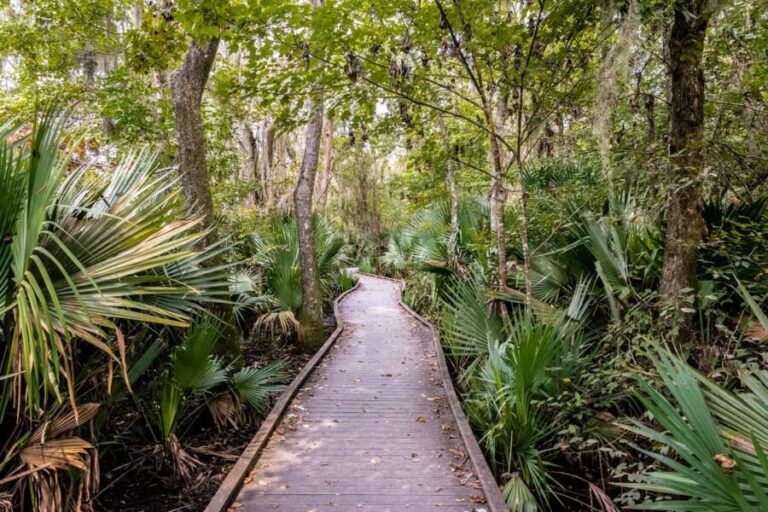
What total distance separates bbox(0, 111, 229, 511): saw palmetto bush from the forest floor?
0.77m

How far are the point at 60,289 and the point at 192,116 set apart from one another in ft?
12.1

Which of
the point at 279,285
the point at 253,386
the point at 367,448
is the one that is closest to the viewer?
the point at 367,448

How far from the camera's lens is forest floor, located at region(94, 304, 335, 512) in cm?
368

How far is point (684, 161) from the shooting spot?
3508mm

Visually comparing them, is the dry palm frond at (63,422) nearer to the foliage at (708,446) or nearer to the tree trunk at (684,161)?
the foliage at (708,446)

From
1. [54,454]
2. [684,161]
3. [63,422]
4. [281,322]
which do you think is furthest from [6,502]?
[281,322]

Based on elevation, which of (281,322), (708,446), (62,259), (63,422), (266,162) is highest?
(266,162)

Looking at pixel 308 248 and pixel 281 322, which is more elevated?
pixel 308 248

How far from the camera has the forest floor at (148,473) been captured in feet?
12.1

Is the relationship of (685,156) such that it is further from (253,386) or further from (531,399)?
(253,386)

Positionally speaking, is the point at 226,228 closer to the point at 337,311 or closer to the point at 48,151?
the point at 337,311

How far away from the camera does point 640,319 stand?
11.8 feet

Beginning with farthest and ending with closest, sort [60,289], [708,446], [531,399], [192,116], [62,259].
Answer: [192,116] → [531,399] → [62,259] → [60,289] → [708,446]

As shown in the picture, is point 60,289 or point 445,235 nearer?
point 60,289
